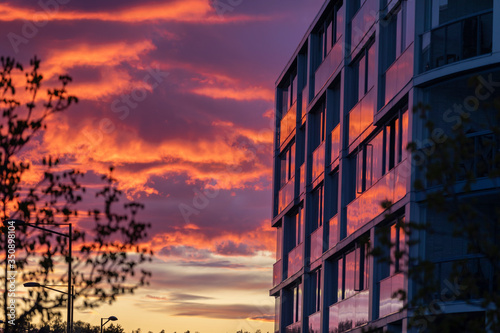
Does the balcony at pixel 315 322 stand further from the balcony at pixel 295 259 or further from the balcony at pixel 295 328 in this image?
the balcony at pixel 295 259

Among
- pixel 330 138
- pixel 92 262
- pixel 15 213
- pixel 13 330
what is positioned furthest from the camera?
pixel 330 138

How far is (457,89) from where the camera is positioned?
27328mm

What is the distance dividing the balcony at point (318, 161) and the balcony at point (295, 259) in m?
4.24

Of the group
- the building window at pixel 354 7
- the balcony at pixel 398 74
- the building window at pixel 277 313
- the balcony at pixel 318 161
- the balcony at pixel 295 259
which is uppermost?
the building window at pixel 354 7

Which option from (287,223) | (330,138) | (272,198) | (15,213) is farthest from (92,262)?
(272,198)

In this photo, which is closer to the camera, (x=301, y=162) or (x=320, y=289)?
(x=320, y=289)

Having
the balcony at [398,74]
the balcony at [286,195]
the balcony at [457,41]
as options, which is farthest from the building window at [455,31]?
the balcony at [286,195]

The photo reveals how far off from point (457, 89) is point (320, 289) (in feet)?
51.2

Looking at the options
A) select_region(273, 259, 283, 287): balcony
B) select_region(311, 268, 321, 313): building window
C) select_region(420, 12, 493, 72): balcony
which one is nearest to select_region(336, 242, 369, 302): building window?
select_region(311, 268, 321, 313): building window

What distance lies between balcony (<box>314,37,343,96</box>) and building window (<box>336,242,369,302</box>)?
25.9ft

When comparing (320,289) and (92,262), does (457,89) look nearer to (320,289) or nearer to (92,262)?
(92,262)

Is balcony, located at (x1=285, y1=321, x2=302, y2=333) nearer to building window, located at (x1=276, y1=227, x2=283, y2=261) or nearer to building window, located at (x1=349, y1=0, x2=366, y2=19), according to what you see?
building window, located at (x1=276, y1=227, x2=283, y2=261)

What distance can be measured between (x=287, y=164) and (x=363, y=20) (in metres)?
17.1

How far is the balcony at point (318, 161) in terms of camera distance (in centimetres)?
4043
